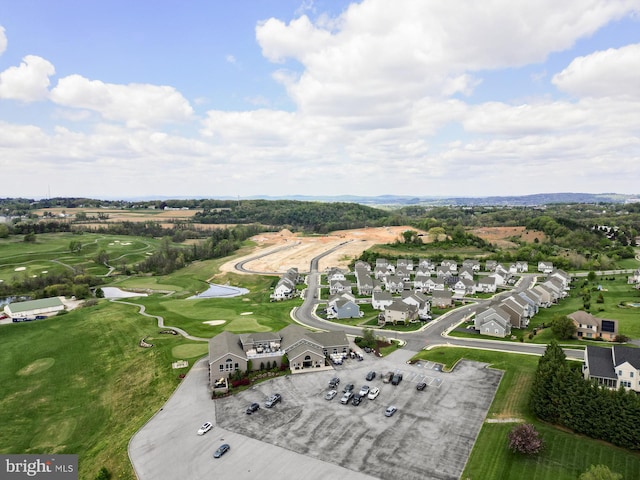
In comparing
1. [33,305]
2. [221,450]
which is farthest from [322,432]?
[33,305]

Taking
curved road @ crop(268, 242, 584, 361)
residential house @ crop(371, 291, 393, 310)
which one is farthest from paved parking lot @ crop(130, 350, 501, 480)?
residential house @ crop(371, 291, 393, 310)

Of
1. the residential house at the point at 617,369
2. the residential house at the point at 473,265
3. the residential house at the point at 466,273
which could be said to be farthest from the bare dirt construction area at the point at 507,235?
the residential house at the point at 617,369

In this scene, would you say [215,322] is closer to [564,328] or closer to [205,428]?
[205,428]

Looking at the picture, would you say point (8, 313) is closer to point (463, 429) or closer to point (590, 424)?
point (463, 429)

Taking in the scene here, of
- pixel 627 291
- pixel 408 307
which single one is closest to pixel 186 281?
pixel 408 307

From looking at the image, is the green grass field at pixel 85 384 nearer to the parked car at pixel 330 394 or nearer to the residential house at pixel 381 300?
the parked car at pixel 330 394

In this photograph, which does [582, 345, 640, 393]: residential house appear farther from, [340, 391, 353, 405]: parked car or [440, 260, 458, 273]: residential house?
[440, 260, 458, 273]: residential house
